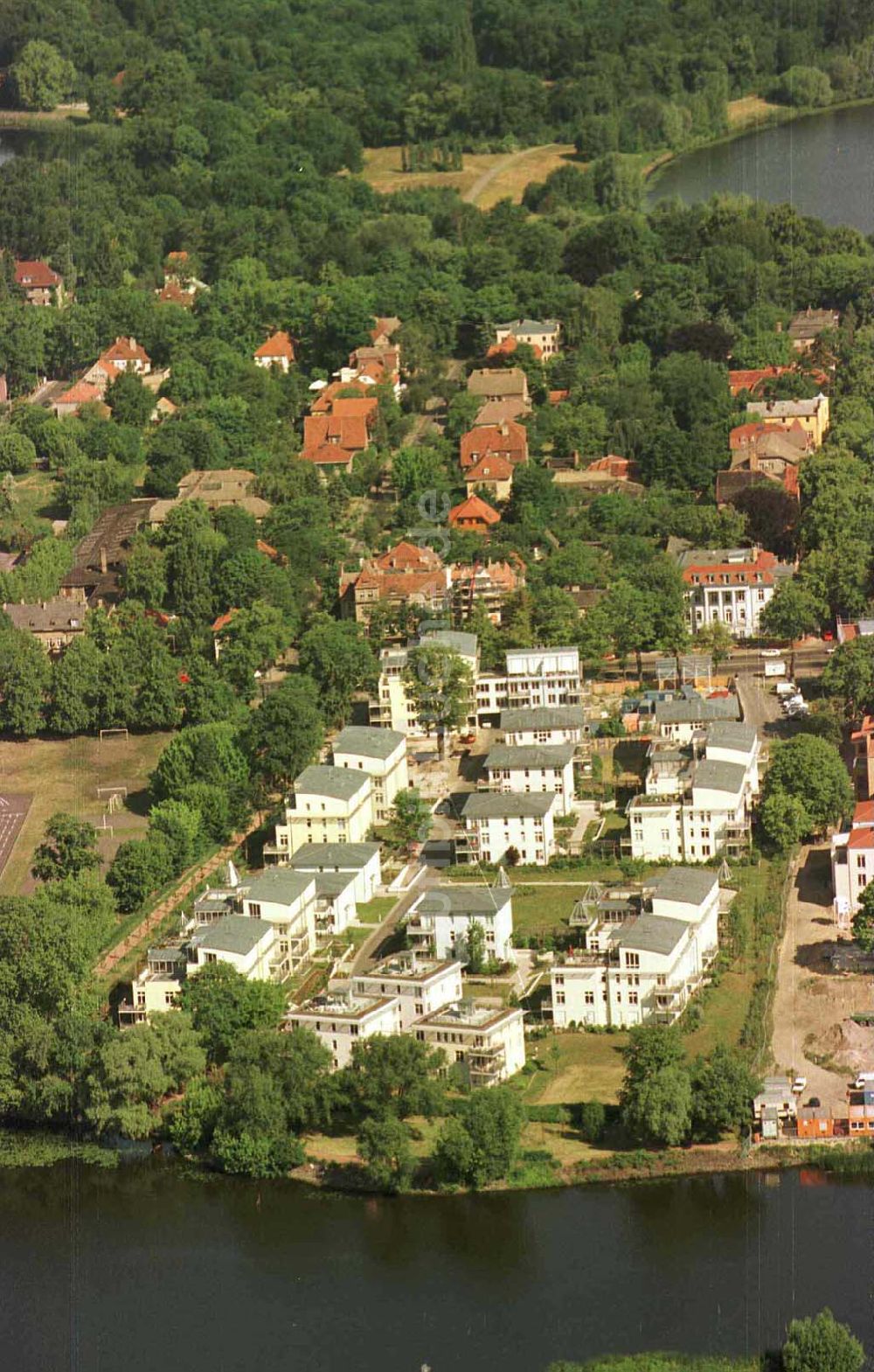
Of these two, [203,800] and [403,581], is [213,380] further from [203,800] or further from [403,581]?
[203,800]

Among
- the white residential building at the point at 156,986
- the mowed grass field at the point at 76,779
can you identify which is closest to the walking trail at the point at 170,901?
the white residential building at the point at 156,986

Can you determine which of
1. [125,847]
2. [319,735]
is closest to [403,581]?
[319,735]

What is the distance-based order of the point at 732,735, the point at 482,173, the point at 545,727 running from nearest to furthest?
the point at 732,735 < the point at 545,727 < the point at 482,173

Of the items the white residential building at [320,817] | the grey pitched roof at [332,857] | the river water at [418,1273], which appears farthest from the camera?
the white residential building at [320,817]

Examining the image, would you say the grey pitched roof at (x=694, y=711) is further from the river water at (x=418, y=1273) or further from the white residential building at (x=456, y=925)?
the river water at (x=418, y=1273)

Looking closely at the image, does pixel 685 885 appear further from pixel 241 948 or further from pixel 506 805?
pixel 241 948

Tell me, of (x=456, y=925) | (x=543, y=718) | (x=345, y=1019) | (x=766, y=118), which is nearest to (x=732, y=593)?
(x=543, y=718)
